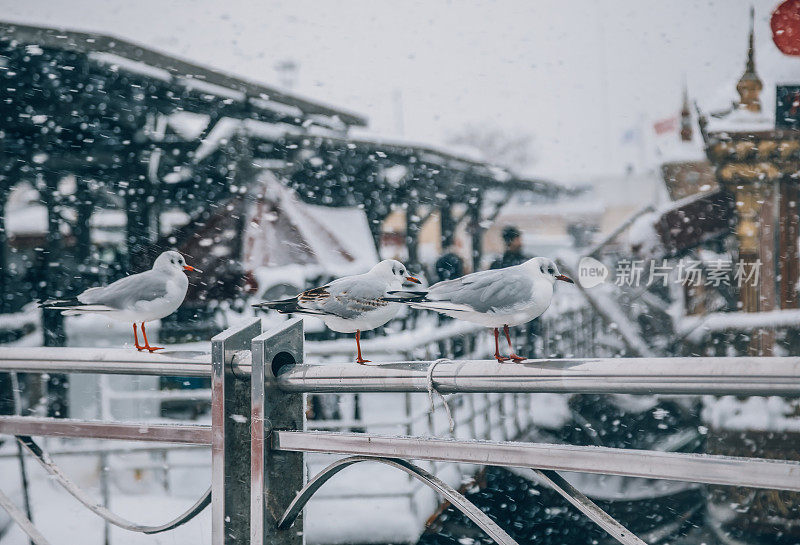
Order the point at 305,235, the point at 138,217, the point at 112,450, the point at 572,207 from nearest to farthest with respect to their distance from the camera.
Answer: the point at 305,235 → the point at 572,207 → the point at 138,217 → the point at 112,450

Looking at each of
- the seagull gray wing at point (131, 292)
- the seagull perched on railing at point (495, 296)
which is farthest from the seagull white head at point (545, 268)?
the seagull gray wing at point (131, 292)

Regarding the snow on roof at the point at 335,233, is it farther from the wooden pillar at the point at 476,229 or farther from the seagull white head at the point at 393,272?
the seagull white head at the point at 393,272

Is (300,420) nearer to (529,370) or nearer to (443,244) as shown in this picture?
(529,370)

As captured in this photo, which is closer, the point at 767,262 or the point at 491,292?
the point at 491,292

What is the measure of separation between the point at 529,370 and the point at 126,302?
72cm

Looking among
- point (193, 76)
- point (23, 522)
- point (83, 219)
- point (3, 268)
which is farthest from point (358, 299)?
point (3, 268)

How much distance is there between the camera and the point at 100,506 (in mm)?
899

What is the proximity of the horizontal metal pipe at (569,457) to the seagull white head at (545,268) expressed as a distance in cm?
24

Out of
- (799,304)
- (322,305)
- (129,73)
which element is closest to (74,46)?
(129,73)

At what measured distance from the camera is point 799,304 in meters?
1.90

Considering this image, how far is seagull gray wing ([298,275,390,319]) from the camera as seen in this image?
2.74ft

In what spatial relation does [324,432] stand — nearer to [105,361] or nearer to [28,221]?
[105,361]

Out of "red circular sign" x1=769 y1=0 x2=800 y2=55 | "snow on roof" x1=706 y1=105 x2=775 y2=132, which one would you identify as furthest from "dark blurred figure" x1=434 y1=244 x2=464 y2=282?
"red circular sign" x1=769 y1=0 x2=800 y2=55

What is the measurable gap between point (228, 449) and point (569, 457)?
436 mm
